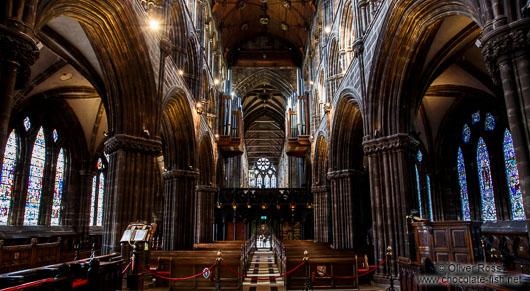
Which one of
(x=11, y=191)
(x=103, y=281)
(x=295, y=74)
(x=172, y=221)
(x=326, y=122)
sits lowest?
(x=103, y=281)

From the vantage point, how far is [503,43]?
19.9 feet

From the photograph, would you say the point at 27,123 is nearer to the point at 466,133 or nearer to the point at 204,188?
the point at 204,188

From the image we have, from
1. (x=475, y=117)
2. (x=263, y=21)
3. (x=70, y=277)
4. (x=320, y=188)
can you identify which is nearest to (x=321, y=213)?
(x=320, y=188)

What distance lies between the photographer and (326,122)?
61.6ft

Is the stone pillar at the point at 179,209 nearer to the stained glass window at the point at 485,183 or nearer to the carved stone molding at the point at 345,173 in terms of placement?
the carved stone molding at the point at 345,173

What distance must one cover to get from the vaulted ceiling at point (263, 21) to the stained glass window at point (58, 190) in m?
13.6

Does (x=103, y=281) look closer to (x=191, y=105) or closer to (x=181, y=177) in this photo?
→ (x=181, y=177)

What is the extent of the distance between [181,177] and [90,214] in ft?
25.4

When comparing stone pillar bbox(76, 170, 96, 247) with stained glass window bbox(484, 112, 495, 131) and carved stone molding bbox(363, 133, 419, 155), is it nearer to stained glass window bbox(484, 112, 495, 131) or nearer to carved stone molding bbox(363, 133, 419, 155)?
carved stone molding bbox(363, 133, 419, 155)

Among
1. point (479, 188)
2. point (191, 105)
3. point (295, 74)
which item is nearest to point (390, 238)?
point (479, 188)

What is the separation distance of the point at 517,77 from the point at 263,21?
23539 millimetres

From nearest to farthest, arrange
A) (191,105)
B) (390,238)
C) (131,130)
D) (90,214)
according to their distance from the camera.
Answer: (390,238)
(131,130)
(191,105)
(90,214)

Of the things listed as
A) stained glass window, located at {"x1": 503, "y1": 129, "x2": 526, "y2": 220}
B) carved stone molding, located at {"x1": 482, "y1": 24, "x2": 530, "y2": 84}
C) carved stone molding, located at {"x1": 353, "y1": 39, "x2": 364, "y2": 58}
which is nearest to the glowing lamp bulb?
carved stone molding, located at {"x1": 353, "y1": 39, "x2": 364, "y2": 58}

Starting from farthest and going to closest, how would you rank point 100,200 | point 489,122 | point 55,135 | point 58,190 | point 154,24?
point 100,200
point 58,190
point 55,135
point 489,122
point 154,24
